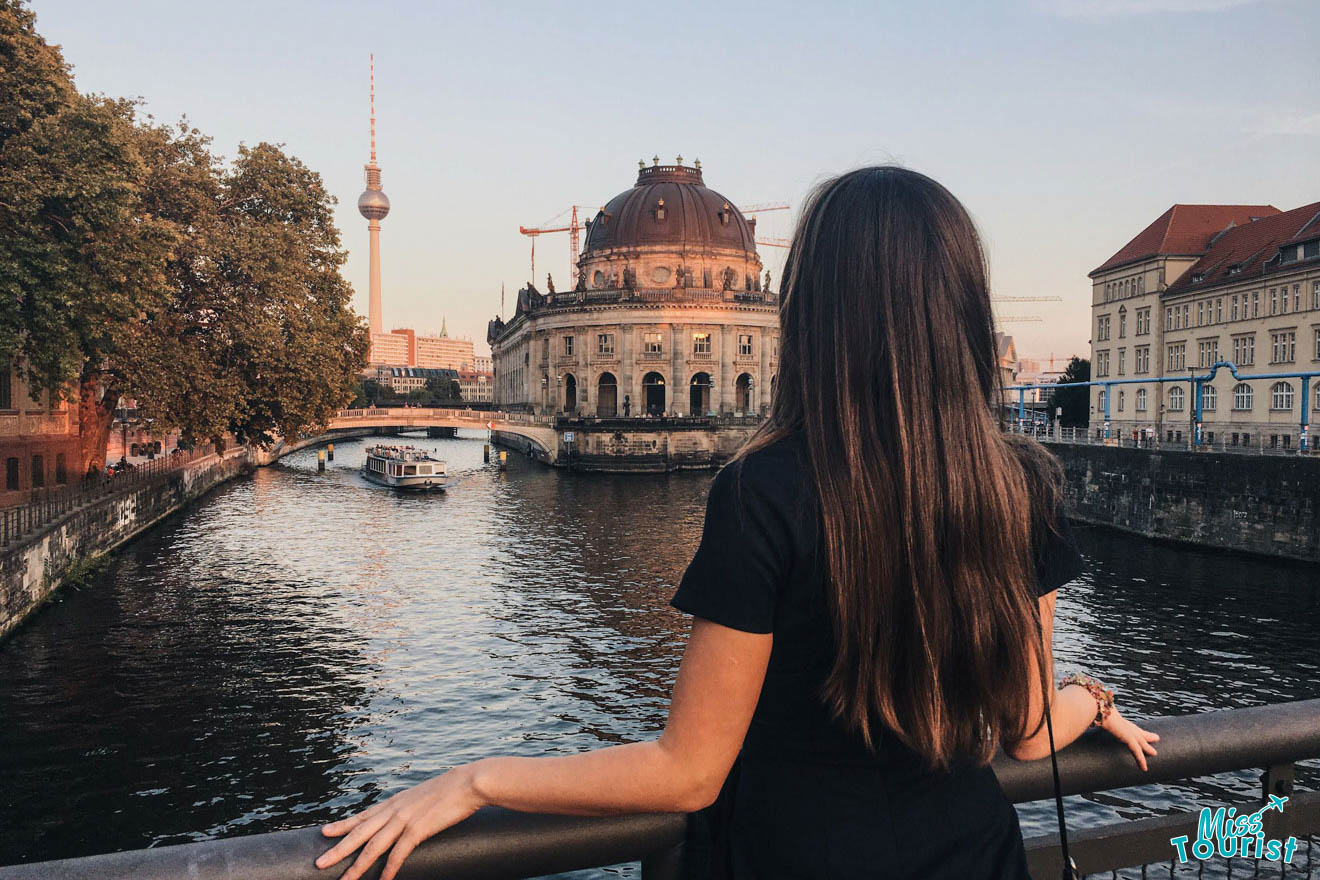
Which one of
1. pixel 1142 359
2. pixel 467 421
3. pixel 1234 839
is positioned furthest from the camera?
pixel 467 421

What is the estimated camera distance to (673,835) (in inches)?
92.0

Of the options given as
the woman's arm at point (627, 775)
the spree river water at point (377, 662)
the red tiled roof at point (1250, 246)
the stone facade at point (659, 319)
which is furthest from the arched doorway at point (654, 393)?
the woman's arm at point (627, 775)

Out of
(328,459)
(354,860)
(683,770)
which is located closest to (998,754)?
(683,770)

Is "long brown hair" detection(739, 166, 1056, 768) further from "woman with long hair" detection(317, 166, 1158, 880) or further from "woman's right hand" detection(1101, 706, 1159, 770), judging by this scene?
"woman's right hand" detection(1101, 706, 1159, 770)

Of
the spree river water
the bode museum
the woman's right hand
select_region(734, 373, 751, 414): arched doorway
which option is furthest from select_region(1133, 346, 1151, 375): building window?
the woman's right hand

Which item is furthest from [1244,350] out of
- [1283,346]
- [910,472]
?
[910,472]

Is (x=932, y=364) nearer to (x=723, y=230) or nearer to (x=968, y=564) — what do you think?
(x=968, y=564)

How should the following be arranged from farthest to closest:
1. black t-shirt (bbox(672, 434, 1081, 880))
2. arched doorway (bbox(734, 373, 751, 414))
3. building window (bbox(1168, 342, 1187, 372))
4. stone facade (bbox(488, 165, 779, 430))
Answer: arched doorway (bbox(734, 373, 751, 414)) < stone facade (bbox(488, 165, 779, 430)) < building window (bbox(1168, 342, 1187, 372)) < black t-shirt (bbox(672, 434, 1081, 880))

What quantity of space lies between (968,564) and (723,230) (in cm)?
10438

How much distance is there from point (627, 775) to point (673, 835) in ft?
1.20

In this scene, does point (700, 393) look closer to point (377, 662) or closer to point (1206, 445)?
point (1206, 445)

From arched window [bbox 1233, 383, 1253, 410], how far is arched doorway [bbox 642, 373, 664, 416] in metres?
47.7

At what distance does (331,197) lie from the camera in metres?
41.9

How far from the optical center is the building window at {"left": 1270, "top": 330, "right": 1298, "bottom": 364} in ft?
183
